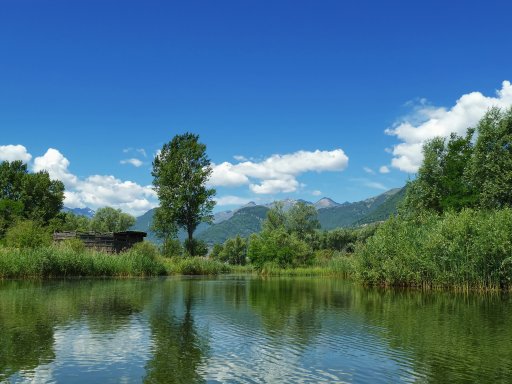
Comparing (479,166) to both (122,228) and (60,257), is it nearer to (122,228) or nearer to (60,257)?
(60,257)

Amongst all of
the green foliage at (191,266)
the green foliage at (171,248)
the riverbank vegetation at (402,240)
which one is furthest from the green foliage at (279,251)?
the green foliage at (171,248)

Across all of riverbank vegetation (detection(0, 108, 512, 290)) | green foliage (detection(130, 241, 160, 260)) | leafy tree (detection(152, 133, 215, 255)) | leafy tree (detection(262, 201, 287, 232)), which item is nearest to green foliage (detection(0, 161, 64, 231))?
riverbank vegetation (detection(0, 108, 512, 290))

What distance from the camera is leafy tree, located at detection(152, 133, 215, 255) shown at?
79.8 m

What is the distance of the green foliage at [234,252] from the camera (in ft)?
403

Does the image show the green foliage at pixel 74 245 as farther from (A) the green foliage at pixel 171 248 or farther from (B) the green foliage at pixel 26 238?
(A) the green foliage at pixel 171 248

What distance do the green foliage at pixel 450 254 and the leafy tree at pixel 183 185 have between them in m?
43.6

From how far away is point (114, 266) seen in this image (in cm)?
5116

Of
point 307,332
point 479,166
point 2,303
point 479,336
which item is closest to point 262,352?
point 307,332

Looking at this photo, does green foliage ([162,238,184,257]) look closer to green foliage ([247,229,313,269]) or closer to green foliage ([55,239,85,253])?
green foliage ([247,229,313,269])

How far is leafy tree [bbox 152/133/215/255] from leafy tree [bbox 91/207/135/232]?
Answer: 64.7 metres

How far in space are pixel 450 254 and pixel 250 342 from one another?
25.1 m

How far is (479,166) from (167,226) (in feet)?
163

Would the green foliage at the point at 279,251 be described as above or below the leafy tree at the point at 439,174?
below

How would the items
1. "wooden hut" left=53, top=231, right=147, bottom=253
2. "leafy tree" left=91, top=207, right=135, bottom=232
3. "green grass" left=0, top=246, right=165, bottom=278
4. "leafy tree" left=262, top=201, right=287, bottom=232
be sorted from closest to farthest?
"green grass" left=0, top=246, right=165, bottom=278 < "wooden hut" left=53, top=231, right=147, bottom=253 < "leafy tree" left=262, top=201, right=287, bottom=232 < "leafy tree" left=91, top=207, right=135, bottom=232
